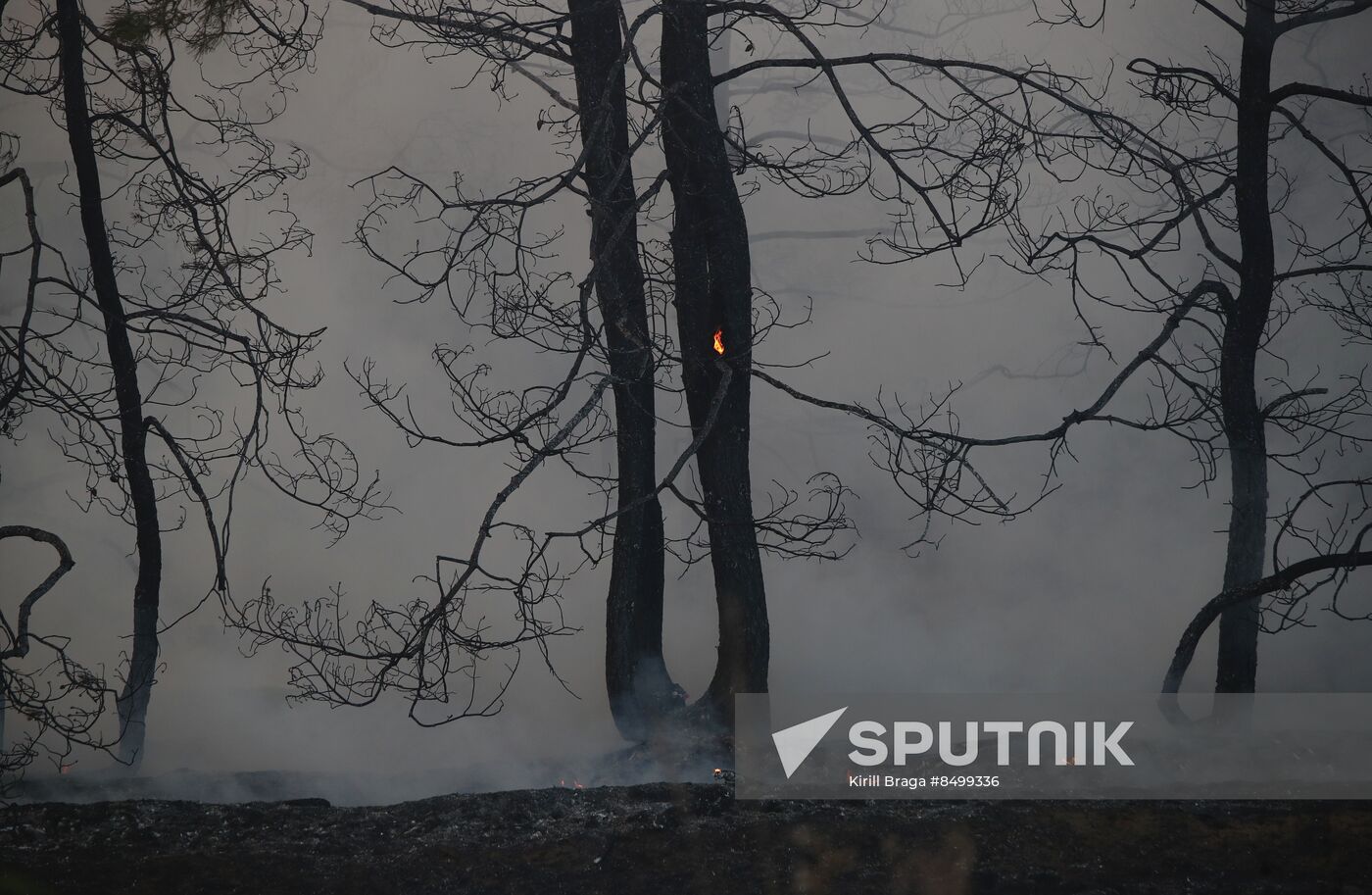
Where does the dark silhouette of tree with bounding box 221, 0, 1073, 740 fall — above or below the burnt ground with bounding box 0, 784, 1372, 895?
above

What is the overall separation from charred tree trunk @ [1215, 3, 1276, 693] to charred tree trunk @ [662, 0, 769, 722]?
1.79m

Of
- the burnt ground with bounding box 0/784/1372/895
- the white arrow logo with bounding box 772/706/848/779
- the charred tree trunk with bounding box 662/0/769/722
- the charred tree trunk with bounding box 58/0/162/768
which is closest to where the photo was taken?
the burnt ground with bounding box 0/784/1372/895

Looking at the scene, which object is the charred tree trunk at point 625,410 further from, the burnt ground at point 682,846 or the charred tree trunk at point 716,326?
the burnt ground at point 682,846

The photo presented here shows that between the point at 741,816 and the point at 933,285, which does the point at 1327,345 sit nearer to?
the point at 933,285

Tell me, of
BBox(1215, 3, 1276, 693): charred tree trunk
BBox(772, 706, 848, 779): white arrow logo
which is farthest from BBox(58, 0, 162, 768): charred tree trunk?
BBox(1215, 3, 1276, 693): charred tree trunk

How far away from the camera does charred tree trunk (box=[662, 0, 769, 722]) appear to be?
429 centimetres

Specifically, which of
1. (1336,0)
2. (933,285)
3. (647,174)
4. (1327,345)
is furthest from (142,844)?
(1336,0)

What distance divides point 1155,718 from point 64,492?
15.5 feet

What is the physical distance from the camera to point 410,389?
4.98 m

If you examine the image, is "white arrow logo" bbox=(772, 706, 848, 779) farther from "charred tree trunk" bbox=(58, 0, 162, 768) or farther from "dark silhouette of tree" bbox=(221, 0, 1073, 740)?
"charred tree trunk" bbox=(58, 0, 162, 768)

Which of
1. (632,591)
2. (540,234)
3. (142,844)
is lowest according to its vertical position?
(142,844)

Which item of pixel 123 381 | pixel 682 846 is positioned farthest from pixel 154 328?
pixel 682 846

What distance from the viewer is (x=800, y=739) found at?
463 cm

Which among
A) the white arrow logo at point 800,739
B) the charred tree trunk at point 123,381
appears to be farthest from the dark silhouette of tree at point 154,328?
the white arrow logo at point 800,739
